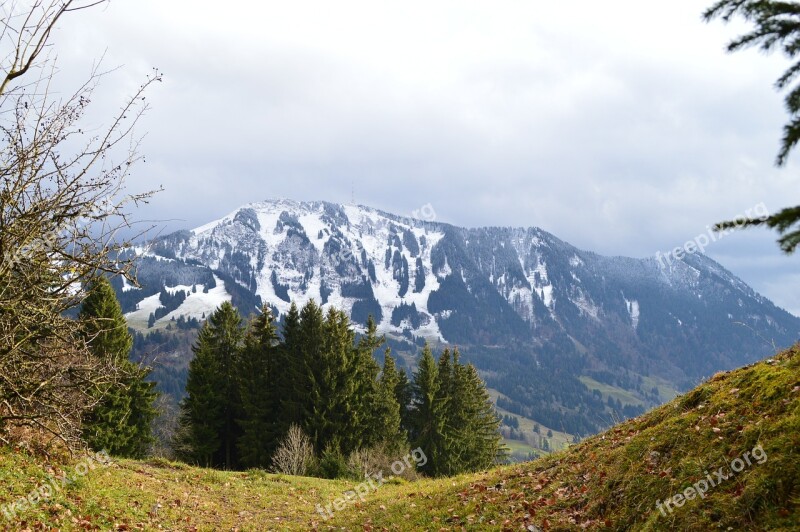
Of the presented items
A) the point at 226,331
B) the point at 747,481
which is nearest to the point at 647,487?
the point at 747,481

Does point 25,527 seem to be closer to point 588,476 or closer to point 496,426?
point 588,476

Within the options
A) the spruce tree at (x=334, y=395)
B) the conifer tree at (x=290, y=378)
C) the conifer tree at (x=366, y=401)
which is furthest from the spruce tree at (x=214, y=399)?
the conifer tree at (x=366, y=401)

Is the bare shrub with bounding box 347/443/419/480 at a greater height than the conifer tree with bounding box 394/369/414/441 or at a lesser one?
lesser

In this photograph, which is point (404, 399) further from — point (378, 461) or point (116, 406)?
point (116, 406)

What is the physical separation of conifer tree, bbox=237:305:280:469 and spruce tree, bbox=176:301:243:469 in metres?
1.53

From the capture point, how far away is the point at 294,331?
48.3 metres

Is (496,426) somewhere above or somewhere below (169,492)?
above

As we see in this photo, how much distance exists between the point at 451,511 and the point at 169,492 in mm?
9528

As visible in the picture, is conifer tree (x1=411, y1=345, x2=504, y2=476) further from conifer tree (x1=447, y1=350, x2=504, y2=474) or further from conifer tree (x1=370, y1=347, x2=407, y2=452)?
conifer tree (x1=370, y1=347, x2=407, y2=452)

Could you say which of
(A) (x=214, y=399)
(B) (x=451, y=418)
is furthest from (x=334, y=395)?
(B) (x=451, y=418)

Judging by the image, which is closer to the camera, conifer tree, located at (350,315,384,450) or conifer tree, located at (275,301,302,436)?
conifer tree, located at (275,301,302,436)

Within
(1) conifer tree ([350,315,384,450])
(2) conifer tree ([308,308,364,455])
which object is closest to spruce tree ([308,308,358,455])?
(2) conifer tree ([308,308,364,455])

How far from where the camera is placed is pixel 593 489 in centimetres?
1145

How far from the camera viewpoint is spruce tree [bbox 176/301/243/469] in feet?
144
